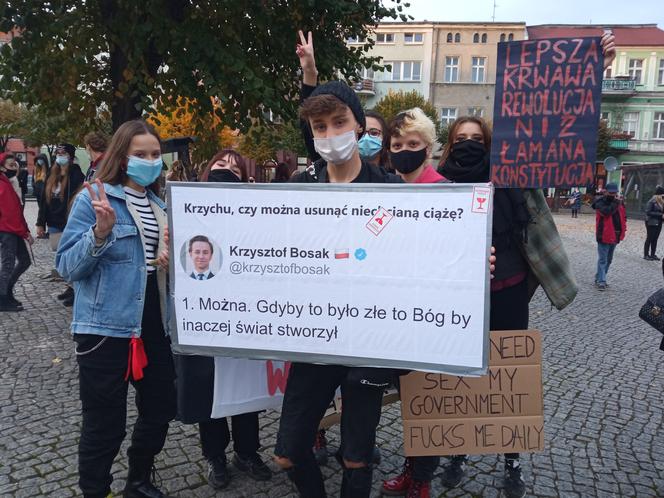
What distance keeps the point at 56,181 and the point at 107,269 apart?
18.7ft

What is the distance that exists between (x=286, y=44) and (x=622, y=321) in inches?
236

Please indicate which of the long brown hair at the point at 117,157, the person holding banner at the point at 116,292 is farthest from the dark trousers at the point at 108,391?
the long brown hair at the point at 117,157

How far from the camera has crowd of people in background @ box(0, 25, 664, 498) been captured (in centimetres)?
242

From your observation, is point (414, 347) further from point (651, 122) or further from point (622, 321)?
point (651, 122)

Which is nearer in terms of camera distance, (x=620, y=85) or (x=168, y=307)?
(x=168, y=307)

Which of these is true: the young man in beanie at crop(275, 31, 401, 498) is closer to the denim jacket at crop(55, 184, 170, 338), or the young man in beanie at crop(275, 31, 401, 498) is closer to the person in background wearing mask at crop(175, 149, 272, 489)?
the person in background wearing mask at crop(175, 149, 272, 489)

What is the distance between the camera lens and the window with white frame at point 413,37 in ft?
168

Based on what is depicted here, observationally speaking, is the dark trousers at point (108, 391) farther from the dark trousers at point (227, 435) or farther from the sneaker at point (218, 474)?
the sneaker at point (218, 474)

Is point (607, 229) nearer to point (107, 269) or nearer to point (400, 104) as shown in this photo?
point (107, 269)

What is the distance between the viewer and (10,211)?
22.7 feet

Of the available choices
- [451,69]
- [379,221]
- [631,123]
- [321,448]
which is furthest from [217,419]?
[631,123]

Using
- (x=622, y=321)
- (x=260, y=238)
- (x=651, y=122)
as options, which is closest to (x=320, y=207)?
(x=260, y=238)

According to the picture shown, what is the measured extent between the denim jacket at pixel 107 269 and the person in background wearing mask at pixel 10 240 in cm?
519

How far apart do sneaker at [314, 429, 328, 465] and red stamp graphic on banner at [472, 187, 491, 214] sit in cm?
187
